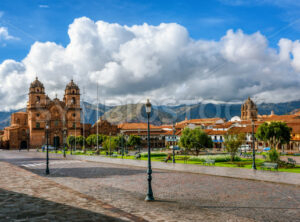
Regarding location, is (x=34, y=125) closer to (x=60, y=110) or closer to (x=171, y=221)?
(x=60, y=110)

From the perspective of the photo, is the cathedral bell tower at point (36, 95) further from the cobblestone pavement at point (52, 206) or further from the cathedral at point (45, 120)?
the cobblestone pavement at point (52, 206)

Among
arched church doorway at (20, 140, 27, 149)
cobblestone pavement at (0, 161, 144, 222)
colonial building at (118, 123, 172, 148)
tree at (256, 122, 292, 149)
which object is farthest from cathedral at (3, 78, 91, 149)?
cobblestone pavement at (0, 161, 144, 222)

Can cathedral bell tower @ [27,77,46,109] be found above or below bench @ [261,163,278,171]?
above

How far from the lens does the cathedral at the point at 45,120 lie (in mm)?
102488

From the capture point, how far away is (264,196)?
14.9 metres

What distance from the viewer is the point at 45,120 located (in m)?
102

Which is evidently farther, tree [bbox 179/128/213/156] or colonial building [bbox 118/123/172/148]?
colonial building [bbox 118/123/172/148]

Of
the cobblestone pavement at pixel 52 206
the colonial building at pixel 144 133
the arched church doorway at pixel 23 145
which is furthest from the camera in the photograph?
the colonial building at pixel 144 133

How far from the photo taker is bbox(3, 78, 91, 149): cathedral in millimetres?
102488

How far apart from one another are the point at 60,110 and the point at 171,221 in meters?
103

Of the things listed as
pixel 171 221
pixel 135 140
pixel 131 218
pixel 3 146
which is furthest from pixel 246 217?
pixel 3 146

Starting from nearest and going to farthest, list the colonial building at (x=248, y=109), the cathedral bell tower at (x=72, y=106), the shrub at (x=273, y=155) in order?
the shrub at (x=273, y=155) < the cathedral bell tower at (x=72, y=106) < the colonial building at (x=248, y=109)

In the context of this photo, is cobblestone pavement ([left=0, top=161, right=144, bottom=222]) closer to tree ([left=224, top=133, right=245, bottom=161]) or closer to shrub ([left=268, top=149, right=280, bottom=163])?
shrub ([left=268, top=149, right=280, bottom=163])

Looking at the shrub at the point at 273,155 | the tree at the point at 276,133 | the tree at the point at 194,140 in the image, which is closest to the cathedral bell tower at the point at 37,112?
the tree at the point at 194,140
